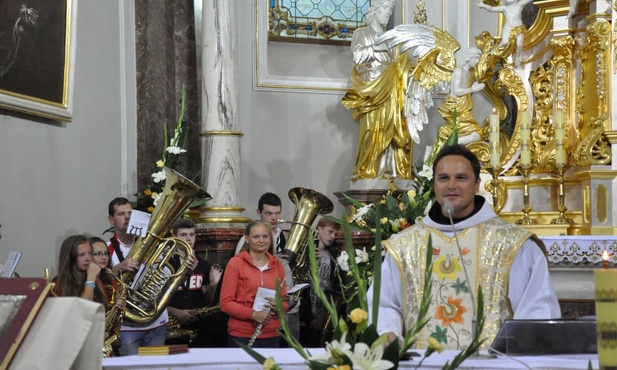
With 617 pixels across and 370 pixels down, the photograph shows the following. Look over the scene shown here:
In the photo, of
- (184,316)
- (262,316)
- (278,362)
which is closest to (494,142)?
(262,316)

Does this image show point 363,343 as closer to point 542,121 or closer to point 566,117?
point 566,117

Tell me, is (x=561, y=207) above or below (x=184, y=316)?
above

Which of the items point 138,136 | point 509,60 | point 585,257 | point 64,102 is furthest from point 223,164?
point 585,257

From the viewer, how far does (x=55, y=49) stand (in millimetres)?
8484

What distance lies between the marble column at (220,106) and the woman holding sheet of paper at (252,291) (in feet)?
7.86

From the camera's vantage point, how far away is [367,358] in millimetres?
2475

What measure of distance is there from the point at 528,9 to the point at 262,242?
13.2 ft

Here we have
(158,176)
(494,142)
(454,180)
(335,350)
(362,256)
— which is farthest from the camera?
(158,176)

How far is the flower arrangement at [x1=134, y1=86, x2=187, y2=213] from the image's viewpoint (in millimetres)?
9242

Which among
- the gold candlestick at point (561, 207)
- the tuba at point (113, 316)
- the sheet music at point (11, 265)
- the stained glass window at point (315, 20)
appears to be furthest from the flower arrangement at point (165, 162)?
the sheet music at point (11, 265)

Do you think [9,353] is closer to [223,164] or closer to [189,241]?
[189,241]

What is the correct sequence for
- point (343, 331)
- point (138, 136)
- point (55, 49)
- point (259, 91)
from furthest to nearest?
point (259, 91) < point (138, 136) < point (55, 49) < point (343, 331)

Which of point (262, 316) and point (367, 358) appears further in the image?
point (262, 316)

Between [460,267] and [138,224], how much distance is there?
2.72 metres
